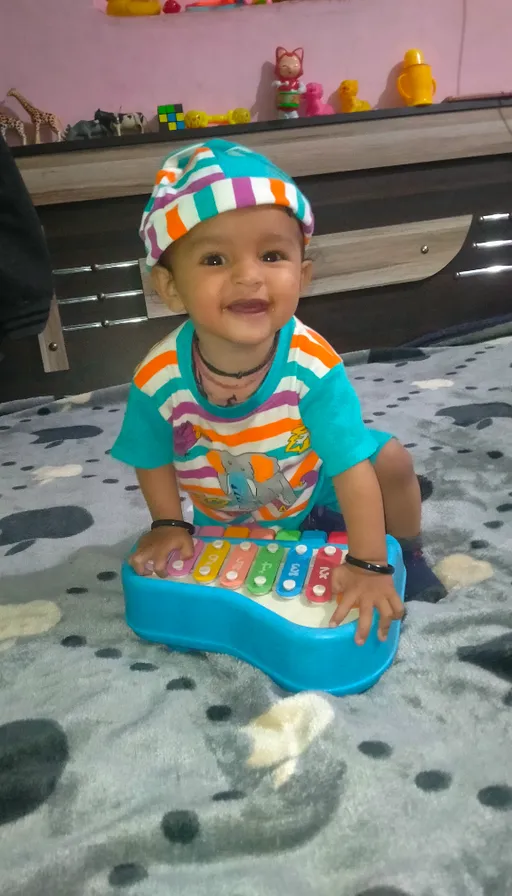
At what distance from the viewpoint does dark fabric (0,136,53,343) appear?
760 mm

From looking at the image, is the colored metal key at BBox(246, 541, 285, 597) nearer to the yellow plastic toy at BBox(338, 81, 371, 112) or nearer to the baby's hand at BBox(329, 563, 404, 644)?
the baby's hand at BBox(329, 563, 404, 644)

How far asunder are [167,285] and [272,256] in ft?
0.40

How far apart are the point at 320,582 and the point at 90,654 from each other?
25cm

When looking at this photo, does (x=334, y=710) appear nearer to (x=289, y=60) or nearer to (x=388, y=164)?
(x=388, y=164)

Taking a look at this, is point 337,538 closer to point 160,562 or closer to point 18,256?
point 160,562

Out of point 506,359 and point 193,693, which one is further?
point 506,359

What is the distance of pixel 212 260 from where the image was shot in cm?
70

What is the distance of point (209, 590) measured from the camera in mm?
729

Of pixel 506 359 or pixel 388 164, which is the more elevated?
pixel 388 164

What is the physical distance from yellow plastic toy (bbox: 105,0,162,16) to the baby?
1504 mm

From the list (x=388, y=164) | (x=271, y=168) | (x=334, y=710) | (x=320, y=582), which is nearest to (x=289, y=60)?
(x=388, y=164)

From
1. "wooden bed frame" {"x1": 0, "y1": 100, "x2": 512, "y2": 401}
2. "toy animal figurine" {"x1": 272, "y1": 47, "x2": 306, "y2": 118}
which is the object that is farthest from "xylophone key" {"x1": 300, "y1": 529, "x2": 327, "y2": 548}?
"toy animal figurine" {"x1": 272, "y1": 47, "x2": 306, "y2": 118}

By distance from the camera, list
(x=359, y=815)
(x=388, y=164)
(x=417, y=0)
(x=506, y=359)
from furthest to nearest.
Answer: (x=417, y=0)
(x=388, y=164)
(x=506, y=359)
(x=359, y=815)

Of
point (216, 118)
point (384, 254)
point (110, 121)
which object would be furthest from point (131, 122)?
point (384, 254)
